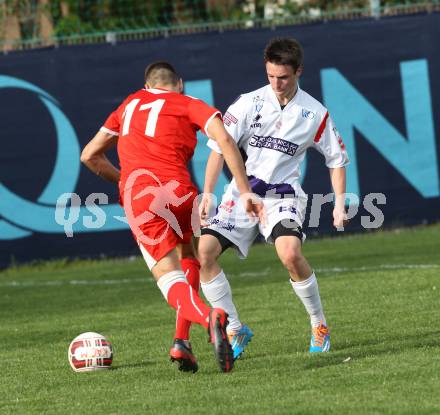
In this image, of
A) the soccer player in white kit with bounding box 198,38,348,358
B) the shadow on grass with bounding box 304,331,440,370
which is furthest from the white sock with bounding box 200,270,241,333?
the shadow on grass with bounding box 304,331,440,370

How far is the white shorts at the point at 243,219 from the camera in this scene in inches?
316

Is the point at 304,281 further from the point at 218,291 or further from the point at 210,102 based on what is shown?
the point at 210,102

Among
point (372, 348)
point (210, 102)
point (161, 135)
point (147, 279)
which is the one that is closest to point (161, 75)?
point (161, 135)

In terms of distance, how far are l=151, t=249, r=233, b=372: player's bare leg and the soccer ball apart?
0.82 metres

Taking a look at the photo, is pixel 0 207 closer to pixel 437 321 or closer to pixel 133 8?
pixel 133 8

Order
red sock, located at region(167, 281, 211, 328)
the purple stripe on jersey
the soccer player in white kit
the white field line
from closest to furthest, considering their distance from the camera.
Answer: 1. red sock, located at region(167, 281, 211, 328)
2. the soccer player in white kit
3. the purple stripe on jersey
4. the white field line

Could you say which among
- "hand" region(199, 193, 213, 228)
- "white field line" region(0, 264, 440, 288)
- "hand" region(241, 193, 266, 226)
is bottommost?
"white field line" region(0, 264, 440, 288)

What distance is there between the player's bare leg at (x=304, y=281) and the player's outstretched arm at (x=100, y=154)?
3.88ft

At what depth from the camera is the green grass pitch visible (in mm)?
6414

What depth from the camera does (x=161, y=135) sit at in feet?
24.4

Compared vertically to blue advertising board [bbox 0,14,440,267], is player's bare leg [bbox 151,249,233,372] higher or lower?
higher

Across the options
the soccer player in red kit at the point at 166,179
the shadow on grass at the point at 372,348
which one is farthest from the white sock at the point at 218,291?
the shadow on grass at the point at 372,348

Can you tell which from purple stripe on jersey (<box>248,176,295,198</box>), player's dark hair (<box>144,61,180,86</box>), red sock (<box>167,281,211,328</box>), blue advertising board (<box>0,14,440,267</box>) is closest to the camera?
red sock (<box>167,281,211,328</box>)

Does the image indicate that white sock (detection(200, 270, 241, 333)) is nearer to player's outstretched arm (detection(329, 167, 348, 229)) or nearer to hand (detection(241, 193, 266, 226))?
player's outstretched arm (detection(329, 167, 348, 229))
